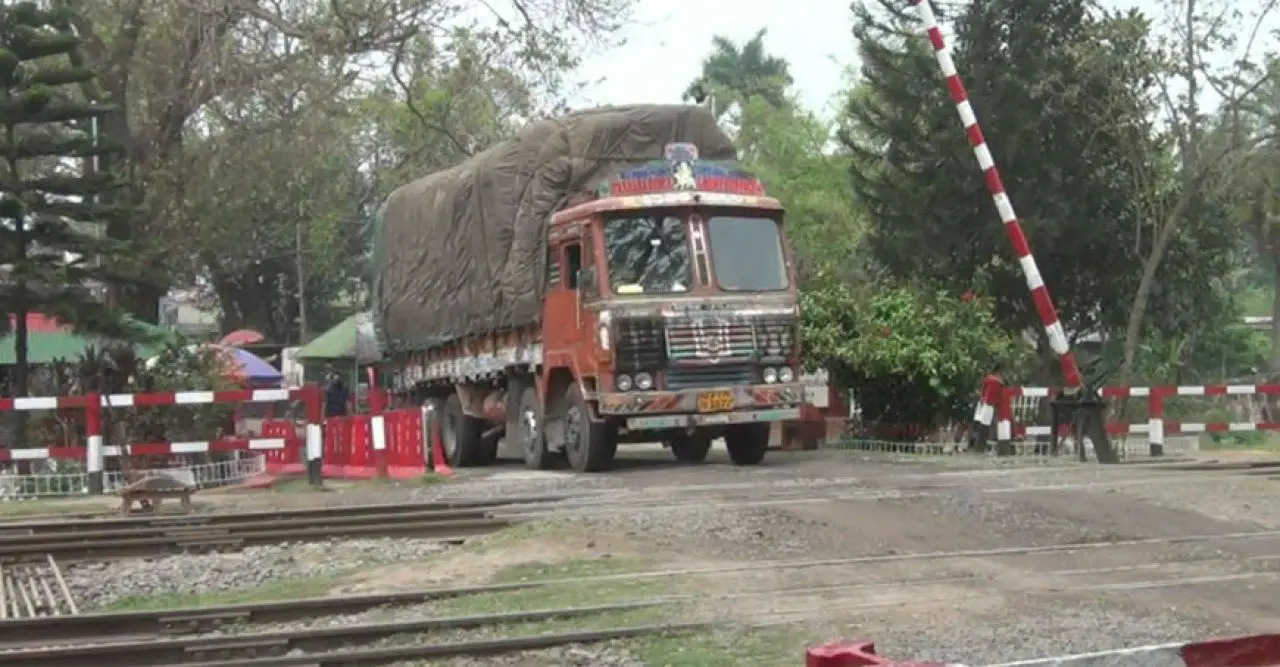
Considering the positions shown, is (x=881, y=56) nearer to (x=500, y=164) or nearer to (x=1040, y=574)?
(x=500, y=164)

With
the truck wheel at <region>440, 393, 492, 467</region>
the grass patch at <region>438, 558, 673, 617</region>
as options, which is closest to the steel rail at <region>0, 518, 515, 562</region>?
the grass patch at <region>438, 558, 673, 617</region>

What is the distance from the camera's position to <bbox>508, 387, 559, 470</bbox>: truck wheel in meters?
18.1

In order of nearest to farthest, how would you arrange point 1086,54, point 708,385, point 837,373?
1. point 708,385
2. point 837,373
3. point 1086,54

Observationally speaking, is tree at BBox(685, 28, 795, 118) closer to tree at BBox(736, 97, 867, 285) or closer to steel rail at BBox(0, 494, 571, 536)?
tree at BBox(736, 97, 867, 285)

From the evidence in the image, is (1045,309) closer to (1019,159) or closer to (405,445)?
(405,445)

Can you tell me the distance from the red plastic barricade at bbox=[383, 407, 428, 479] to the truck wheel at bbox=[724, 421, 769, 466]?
12.9 ft

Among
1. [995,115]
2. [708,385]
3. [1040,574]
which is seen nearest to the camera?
[1040,574]

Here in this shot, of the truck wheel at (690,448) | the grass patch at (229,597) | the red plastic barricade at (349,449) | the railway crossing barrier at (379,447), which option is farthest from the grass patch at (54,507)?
the truck wheel at (690,448)

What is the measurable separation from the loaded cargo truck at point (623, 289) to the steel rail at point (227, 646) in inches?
304

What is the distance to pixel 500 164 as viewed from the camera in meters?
18.9

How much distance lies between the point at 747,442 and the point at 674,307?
252cm

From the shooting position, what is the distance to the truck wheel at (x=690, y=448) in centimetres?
1866

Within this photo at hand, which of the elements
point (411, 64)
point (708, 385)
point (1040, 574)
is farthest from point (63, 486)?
point (1040, 574)

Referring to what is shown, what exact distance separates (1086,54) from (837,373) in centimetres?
1041
